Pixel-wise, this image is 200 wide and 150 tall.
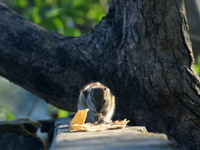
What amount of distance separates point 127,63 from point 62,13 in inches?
167

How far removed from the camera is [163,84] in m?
5.21

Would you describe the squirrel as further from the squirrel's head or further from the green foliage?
the green foliage

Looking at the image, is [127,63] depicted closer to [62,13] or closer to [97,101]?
[97,101]

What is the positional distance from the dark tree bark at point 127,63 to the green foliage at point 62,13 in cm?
267

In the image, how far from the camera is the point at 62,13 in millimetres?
9242

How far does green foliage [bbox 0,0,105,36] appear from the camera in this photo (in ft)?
29.5

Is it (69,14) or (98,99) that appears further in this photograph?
(69,14)

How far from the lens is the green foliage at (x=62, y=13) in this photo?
29.5ft

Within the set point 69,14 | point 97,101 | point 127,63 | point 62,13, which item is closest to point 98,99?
point 97,101

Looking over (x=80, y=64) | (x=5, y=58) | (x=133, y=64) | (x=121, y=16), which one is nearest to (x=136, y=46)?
(x=133, y=64)

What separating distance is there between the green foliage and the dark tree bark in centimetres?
267

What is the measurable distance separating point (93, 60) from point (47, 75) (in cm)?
84

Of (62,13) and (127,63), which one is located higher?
(62,13)

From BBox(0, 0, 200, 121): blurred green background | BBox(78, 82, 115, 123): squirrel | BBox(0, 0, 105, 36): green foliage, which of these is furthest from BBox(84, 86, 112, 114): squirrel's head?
BBox(0, 0, 105, 36): green foliage
